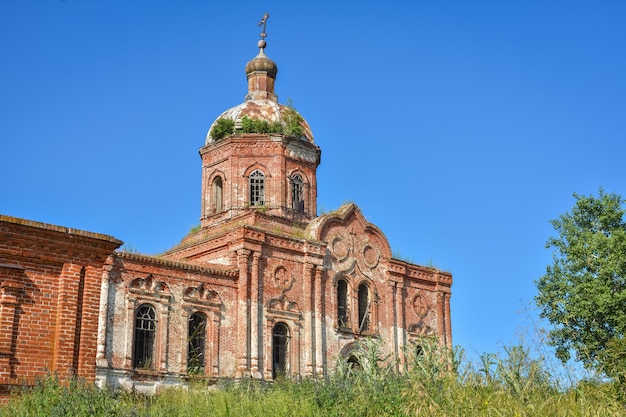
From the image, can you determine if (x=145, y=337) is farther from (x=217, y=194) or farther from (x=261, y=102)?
(x=261, y=102)

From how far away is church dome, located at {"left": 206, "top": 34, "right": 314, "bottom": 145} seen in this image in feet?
89.8

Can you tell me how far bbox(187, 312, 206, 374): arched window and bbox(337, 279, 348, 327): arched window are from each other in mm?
5165

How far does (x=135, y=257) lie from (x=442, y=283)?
12500mm

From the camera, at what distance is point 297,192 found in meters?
26.9

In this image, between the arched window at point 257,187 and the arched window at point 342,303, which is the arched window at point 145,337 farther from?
the arched window at point 342,303

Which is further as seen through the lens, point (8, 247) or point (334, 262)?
point (334, 262)

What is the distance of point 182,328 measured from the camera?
21.4m

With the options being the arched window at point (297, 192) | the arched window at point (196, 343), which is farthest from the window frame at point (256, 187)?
the arched window at point (196, 343)

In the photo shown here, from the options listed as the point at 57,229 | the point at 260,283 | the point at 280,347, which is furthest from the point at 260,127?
the point at 57,229

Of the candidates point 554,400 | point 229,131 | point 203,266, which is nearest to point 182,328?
point 203,266

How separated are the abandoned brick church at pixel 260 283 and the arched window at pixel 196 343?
0.03 meters

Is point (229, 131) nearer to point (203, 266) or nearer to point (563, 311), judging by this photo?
point (203, 266)

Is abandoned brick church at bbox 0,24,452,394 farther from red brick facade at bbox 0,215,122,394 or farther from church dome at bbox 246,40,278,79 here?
red brick facade at bbox 0,215,122,394

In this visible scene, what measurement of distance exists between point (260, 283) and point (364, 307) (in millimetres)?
4747
